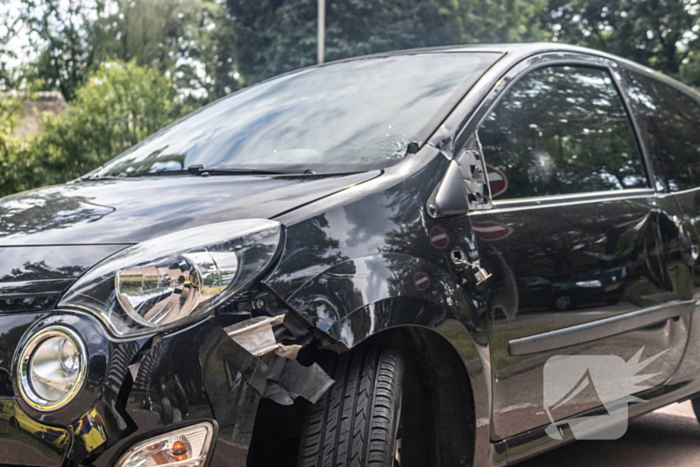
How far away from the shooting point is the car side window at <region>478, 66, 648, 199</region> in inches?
96.6

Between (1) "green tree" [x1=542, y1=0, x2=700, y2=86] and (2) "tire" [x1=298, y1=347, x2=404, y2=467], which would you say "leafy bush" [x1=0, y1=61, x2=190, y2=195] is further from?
Answer: (1) "green tree" [x1=542, y1=0, x2=700, y2=86]

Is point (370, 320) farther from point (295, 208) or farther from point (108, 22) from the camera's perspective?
point (108, 22)

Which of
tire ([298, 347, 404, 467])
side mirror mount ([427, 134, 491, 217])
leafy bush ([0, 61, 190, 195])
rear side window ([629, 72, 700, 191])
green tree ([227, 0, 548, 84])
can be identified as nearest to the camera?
tire ([298, 347, 404, 467])

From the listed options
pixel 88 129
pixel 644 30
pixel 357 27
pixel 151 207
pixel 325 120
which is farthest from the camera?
pixel 644 30

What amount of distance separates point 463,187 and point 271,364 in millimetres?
838

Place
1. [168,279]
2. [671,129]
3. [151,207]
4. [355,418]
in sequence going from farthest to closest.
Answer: [671,129] < [151,207] < [355,418] < [168,279]

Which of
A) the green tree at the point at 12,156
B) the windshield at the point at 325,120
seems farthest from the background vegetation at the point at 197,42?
the windshield at the point at 325,120

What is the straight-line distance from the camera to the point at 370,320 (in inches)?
68.0

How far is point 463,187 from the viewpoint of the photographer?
2.11m

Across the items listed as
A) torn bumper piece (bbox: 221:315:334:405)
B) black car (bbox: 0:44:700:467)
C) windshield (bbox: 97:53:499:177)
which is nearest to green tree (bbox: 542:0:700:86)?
black car (bbox: 0:44:700:467)

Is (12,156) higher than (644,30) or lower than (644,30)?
lower

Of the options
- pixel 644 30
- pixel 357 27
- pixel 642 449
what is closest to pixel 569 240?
pixel 642 449

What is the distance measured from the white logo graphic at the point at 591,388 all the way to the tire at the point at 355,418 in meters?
0.71

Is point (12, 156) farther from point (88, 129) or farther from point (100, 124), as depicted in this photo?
point (100, 124)
